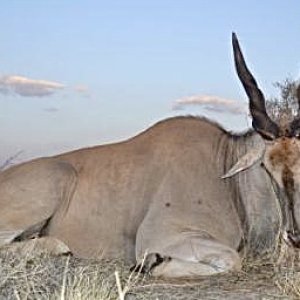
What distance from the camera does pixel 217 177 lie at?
18.4 feet

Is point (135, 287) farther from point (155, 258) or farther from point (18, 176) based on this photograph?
point (18, 176)

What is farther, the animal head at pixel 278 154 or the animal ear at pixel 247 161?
the animal ear at pixel 247 161

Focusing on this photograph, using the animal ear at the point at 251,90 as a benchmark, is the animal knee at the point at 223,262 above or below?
below

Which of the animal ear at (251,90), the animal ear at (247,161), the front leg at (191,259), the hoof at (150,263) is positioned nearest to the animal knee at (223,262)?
the front leg at (191,259)

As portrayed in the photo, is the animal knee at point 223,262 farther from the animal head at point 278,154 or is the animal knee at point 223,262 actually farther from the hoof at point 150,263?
the animal head at point 278,154

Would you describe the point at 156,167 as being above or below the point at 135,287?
above

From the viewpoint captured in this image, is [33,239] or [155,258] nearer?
[155,258]

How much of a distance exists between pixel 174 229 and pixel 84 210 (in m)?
0.79

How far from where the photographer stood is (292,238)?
4.71 meters

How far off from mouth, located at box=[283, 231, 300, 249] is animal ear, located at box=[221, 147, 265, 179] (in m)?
0.59

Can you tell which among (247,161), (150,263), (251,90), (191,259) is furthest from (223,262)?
(251,90)

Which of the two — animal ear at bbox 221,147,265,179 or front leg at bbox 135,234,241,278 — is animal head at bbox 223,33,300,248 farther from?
front leg at bbox 135,234,241,278

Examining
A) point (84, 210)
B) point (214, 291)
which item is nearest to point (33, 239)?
point (84, 210)

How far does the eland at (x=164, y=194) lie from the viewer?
5094 millimetres
